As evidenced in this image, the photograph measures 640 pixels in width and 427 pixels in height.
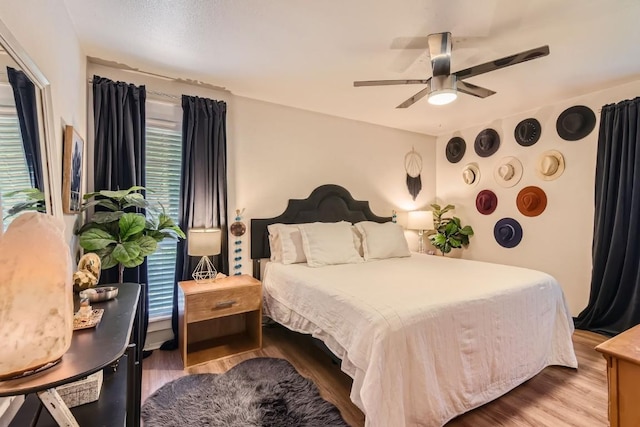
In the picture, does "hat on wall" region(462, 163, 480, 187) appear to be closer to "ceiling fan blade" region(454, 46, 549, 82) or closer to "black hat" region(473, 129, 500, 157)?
"black hat" region(473, 129, 500, 157)

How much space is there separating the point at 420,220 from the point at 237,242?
241 centimetres

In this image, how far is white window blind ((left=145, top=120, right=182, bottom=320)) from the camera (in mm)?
2791

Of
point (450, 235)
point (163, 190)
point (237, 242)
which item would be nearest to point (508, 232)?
point (450, 235)

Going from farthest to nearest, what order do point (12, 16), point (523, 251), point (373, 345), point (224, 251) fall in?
point (523, 251) < point (224, 251) < point (373, 345) < point (12, 16)

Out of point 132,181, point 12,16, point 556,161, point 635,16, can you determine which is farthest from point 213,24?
point 556,161

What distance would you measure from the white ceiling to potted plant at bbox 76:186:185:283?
1087 millimetres

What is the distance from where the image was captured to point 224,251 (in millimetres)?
3027

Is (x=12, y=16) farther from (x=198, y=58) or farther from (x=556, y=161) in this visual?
(x=556, y=161)

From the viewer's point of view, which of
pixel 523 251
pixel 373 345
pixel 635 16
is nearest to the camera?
pixel 373 345

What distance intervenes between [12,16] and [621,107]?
14.5 feet

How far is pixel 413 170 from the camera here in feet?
15.1

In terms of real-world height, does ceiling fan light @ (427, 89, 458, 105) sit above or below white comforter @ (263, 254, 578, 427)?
above

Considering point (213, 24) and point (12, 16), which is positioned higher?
point (213, 24)

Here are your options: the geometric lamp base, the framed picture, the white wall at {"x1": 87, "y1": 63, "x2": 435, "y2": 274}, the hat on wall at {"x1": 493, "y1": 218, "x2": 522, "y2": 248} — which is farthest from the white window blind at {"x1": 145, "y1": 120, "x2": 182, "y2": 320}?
the hat on wall at {"x1": 493, "y1": 218, "x2": 522, "y2": 248}
